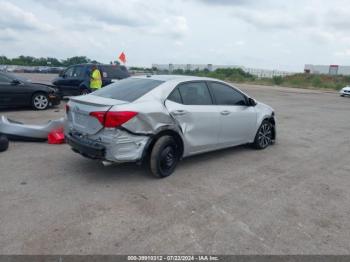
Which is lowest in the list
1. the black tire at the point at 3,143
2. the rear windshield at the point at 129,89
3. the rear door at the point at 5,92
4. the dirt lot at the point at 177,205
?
the dirt lot at the point at 177,205

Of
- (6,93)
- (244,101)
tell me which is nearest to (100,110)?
(244,101)

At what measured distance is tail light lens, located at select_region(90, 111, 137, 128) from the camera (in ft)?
13.9

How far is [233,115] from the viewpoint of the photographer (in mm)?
5875

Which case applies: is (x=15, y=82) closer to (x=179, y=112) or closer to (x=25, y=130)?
(x=25, y=130)

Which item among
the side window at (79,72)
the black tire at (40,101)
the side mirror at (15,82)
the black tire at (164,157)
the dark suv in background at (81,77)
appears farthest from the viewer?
the side window at (79,72)

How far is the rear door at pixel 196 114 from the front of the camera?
195 inches

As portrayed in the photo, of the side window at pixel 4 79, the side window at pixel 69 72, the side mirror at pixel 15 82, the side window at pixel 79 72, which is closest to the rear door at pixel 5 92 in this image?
the side window at pixel 4 79

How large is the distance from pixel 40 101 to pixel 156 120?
26.5ft

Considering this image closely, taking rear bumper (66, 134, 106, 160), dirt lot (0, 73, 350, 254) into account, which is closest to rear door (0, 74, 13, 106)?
dirt lot (0, 73, 350, 254)

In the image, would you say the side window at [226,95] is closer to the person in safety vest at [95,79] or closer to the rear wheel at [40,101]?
the person in safety vest at [95,79]

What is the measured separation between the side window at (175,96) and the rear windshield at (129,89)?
0.91 feet

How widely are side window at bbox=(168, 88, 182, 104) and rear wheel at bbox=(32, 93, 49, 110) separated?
25.4 ft

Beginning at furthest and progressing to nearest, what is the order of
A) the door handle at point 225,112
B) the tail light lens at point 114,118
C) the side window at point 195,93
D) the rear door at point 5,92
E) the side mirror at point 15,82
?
the side mirror at point 15,82
the rear door at point 5,92
the door handle at point 225,112
the side window at point 195,93
the tail light lens at point 114,118

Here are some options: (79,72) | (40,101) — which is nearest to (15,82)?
(40,101)
